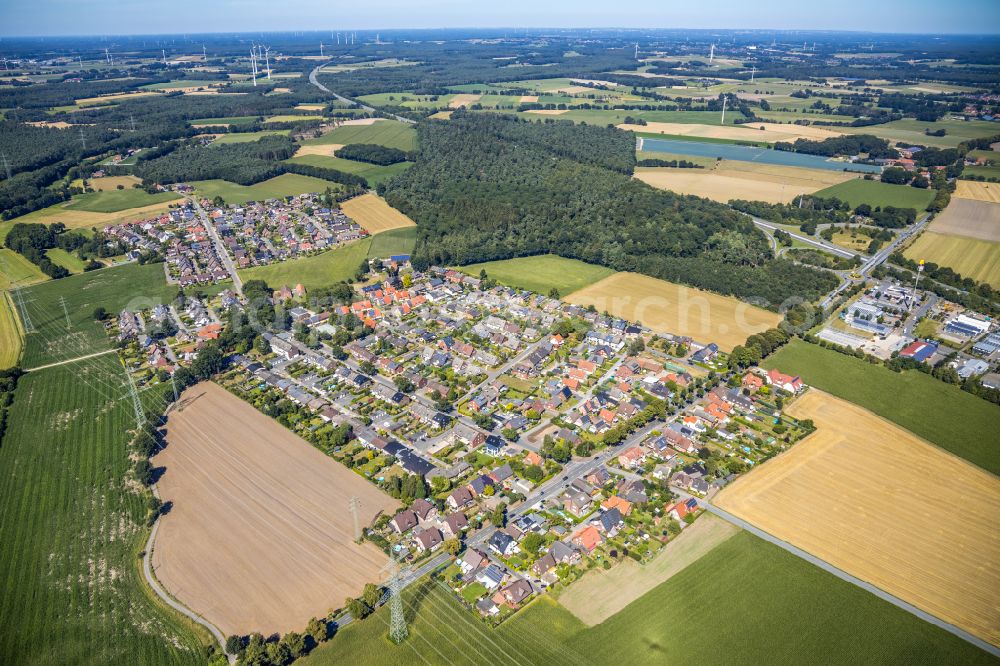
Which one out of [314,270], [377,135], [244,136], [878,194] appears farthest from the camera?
[244,136]

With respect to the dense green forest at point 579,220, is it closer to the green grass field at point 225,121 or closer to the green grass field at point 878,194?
the green grass field at point 878,194

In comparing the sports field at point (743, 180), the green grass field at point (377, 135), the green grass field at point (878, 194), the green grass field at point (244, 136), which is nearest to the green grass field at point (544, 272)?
the sports field at point (743, 180)

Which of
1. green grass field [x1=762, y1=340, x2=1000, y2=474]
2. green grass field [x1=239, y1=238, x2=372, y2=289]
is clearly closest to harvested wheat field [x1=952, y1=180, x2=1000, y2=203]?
green grass field [x1=762, y1=340, x2=1000, y2=474]

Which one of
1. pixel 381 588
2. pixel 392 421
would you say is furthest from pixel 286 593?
pixel 392 421

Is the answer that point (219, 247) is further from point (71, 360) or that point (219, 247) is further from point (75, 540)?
point (75, 540)

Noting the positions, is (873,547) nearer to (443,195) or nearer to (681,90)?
(443,195)

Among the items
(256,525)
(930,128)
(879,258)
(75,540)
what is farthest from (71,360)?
(930,128)
